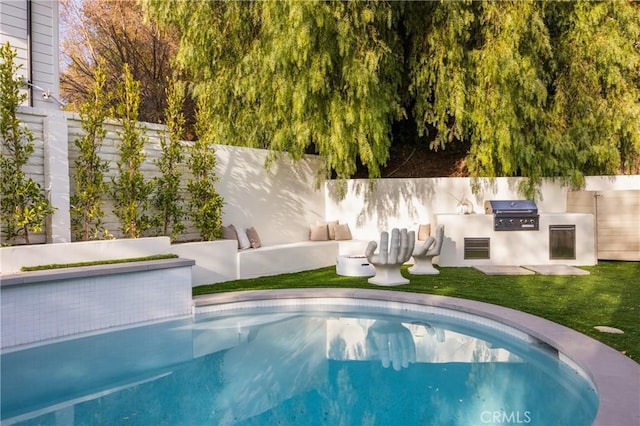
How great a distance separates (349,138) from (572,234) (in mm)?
4954

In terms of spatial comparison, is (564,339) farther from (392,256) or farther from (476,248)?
(476,248)

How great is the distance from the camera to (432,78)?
1018 centimetres

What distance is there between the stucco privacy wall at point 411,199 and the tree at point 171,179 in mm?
4194

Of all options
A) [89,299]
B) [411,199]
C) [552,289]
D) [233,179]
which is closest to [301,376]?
[89,299]

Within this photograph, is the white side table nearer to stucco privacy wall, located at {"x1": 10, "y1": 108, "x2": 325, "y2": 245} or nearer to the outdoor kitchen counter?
the outdoor kitchen counter

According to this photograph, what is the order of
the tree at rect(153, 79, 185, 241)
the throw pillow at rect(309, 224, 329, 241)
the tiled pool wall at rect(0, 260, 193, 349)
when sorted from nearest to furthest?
the tiled pool wall at rect(0, 260, 193, 349)
the tree at rect(153, 79, 185, 241)
the throw pillow at rect(309, 224, 329, 241)

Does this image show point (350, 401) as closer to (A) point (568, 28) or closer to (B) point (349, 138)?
(B) point (349, 138)

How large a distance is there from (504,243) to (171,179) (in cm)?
664

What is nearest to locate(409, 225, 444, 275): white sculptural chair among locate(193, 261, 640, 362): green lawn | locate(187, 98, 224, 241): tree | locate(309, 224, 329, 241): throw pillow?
locate(193, 261, 640, 362): green lawn

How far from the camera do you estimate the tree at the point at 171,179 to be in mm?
7832

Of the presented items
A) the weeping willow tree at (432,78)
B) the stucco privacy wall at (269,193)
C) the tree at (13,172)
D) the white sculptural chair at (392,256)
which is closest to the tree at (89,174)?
the tree at (13,172)

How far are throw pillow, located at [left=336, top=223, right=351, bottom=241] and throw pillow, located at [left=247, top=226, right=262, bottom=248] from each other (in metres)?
2.21

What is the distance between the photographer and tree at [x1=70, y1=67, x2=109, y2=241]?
264 inches

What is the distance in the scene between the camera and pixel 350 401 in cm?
390
